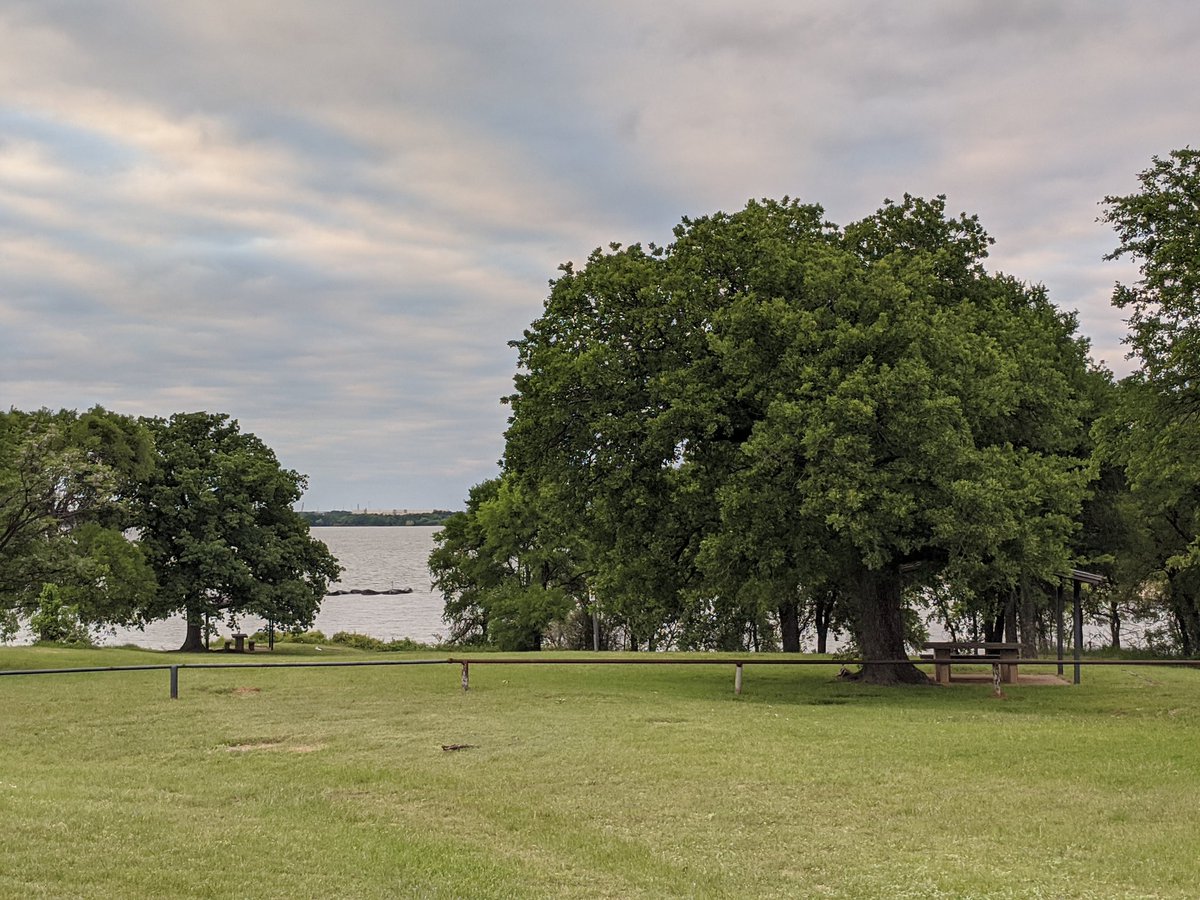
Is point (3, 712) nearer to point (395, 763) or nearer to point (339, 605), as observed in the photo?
point (395, 763)

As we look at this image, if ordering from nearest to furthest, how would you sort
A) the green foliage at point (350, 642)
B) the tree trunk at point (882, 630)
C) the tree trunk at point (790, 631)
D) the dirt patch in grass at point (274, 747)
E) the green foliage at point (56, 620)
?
the dirt patch in grass at point (274, 747) < the tree trunk at point (882, 630) < the green foliage at point (56, 620) < the tree trunk at point (790, 631) < the green foliage at point (350, 642)

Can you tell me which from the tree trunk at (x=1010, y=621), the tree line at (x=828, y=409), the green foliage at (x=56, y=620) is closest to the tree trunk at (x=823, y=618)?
the tree trunk at (x=1010, y=621)

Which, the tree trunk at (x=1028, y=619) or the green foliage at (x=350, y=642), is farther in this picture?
the green foliage at (x=350, y=642)

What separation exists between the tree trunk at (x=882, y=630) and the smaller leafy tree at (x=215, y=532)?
101 feet

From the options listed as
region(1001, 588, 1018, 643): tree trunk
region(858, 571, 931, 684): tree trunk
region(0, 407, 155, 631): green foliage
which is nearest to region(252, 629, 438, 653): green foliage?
region(0, 407, 155, 631): green foliage

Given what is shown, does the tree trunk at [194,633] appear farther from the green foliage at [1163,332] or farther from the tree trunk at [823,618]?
the green foliage at [1163,332]

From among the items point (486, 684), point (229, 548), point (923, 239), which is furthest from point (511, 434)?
point (229, 548)

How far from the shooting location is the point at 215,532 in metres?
49.4

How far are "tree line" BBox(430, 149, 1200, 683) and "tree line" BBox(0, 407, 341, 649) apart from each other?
1778cm

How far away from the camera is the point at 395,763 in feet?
48.3

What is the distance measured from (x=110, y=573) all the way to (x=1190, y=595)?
44741 millimetres

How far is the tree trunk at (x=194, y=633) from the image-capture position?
49594 mm

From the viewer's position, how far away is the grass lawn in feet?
29.9

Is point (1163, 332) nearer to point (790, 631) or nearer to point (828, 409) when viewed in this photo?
point (828, 409)
